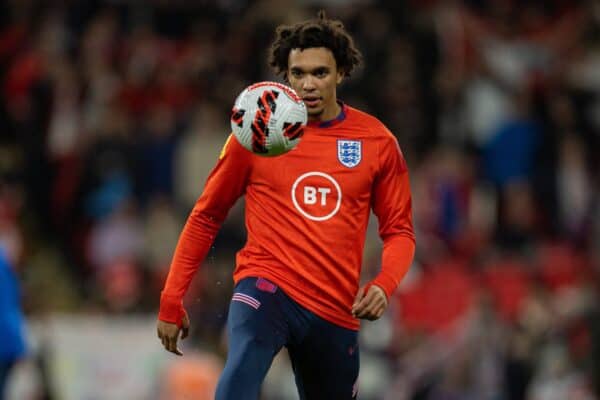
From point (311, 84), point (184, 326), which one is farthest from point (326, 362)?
point (311, 84)

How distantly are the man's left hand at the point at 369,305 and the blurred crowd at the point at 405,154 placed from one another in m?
5.67

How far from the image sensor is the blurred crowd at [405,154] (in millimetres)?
13133

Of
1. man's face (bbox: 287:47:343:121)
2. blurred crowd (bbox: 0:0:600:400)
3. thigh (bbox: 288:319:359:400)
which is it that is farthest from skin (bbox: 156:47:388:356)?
blurred crowd (bbox: 0:0:600:400)

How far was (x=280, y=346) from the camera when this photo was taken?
7.05m

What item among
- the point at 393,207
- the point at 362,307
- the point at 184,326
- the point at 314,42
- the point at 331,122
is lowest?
the point at 184,326

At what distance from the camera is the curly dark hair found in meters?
7.30

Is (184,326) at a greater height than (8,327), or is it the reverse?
(184,326)

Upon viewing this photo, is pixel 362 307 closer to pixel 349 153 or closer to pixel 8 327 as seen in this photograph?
pixel 349 153

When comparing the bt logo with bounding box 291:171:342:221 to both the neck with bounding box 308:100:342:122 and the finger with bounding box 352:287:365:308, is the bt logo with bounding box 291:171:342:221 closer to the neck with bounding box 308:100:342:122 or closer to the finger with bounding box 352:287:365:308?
the neck with bounding box 308:100:342:122

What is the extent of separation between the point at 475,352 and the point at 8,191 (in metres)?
4.59

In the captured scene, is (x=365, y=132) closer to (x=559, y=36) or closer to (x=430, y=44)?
(x=430, y=44)

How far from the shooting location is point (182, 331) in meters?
7.35

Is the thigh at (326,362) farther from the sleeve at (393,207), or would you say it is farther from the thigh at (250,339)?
the sleeve at (393,207)

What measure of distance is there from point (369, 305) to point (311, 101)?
1047 mm
